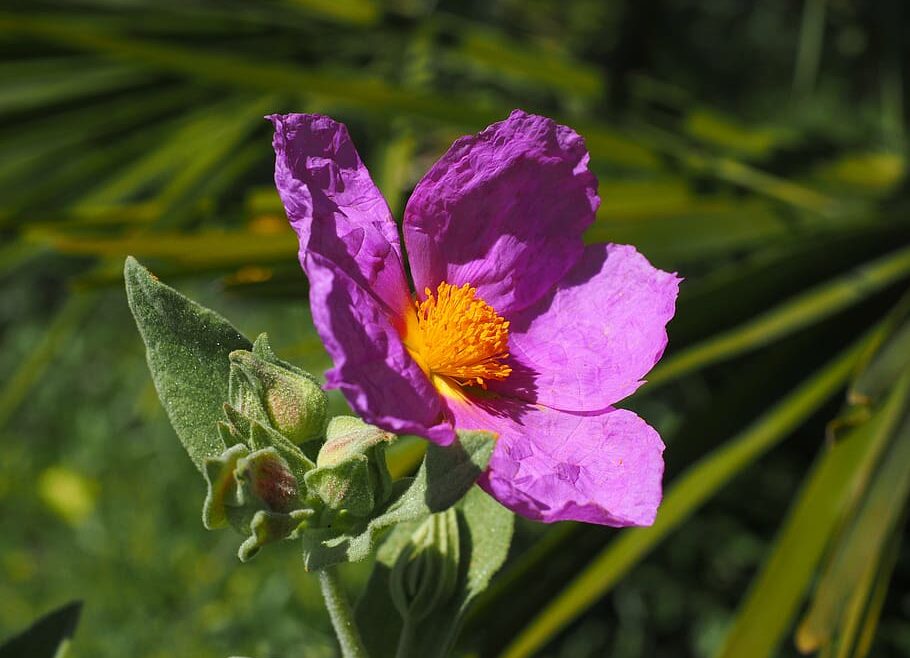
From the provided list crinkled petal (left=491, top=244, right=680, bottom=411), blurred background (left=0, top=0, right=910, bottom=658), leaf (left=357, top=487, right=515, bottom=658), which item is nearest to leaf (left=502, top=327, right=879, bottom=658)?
blurred background (left=0, top=0, right=910, bottom=658)

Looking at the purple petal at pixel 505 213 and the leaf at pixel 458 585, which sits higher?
the purple petal at pixel 505 213

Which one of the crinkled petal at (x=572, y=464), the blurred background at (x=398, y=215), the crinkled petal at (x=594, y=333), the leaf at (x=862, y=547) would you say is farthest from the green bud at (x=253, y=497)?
the leaf at (x=862, y=547)

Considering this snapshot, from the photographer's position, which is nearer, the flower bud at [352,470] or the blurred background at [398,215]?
the flower bud at [352,470]

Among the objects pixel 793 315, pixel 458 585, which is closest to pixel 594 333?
pixel 458 585

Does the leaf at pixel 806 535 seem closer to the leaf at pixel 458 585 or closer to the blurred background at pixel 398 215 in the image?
the blurred background at pixel 398 215

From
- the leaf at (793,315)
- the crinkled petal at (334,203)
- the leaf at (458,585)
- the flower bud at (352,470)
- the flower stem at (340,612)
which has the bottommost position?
the leaf at (793,315)

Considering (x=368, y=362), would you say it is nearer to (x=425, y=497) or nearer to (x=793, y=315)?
(x=425, y=497)
